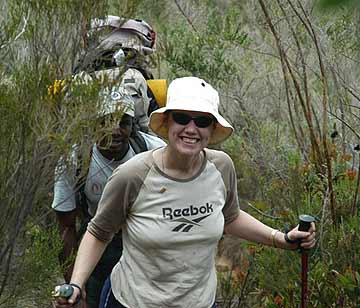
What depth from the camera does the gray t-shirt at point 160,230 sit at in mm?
3217

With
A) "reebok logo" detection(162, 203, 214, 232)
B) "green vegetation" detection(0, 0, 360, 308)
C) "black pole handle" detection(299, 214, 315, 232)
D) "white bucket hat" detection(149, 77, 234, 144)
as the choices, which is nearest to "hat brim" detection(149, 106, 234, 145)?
"white bucket hat" detection(149, 77, 234, 144)

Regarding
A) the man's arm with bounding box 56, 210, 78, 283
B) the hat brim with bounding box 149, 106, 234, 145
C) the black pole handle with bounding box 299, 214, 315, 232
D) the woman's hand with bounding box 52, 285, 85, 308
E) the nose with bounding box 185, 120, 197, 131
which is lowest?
the man's arm with bounding box 56, 210, 78, 283

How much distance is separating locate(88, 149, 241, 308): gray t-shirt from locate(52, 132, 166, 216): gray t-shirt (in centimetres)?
71

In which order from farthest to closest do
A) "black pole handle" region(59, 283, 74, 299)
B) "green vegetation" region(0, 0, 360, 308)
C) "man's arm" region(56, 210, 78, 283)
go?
1. "man's arm" region(56, 210, 78, 283)
2. "green vegetation" region(0, 0, 360, 308)
3. "black pole handle" region(59, 283, 74, 299)

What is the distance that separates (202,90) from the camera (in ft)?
10.7

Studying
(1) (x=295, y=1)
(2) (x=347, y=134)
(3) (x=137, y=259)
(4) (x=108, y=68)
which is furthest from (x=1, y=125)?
(2) (x=347, y=134)

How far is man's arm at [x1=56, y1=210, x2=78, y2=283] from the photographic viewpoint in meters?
4.18

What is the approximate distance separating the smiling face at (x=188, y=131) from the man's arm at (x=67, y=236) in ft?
3.53

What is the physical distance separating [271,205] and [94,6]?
2.38 meters

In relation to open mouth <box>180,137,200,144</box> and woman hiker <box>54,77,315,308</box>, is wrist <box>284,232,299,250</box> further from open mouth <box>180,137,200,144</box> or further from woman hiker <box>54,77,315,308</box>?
open mouth <box>180,137,200,144</box>

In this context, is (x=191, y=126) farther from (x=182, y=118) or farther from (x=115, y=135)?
(x=115, y=135)

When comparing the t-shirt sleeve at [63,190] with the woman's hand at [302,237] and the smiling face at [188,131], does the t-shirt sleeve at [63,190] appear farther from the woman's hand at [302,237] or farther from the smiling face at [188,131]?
the woman's hand at [302,237]

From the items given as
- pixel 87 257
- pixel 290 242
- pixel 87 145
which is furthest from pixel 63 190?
pixel 290 242

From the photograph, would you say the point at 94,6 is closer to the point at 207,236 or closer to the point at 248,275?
the point at 207,236
